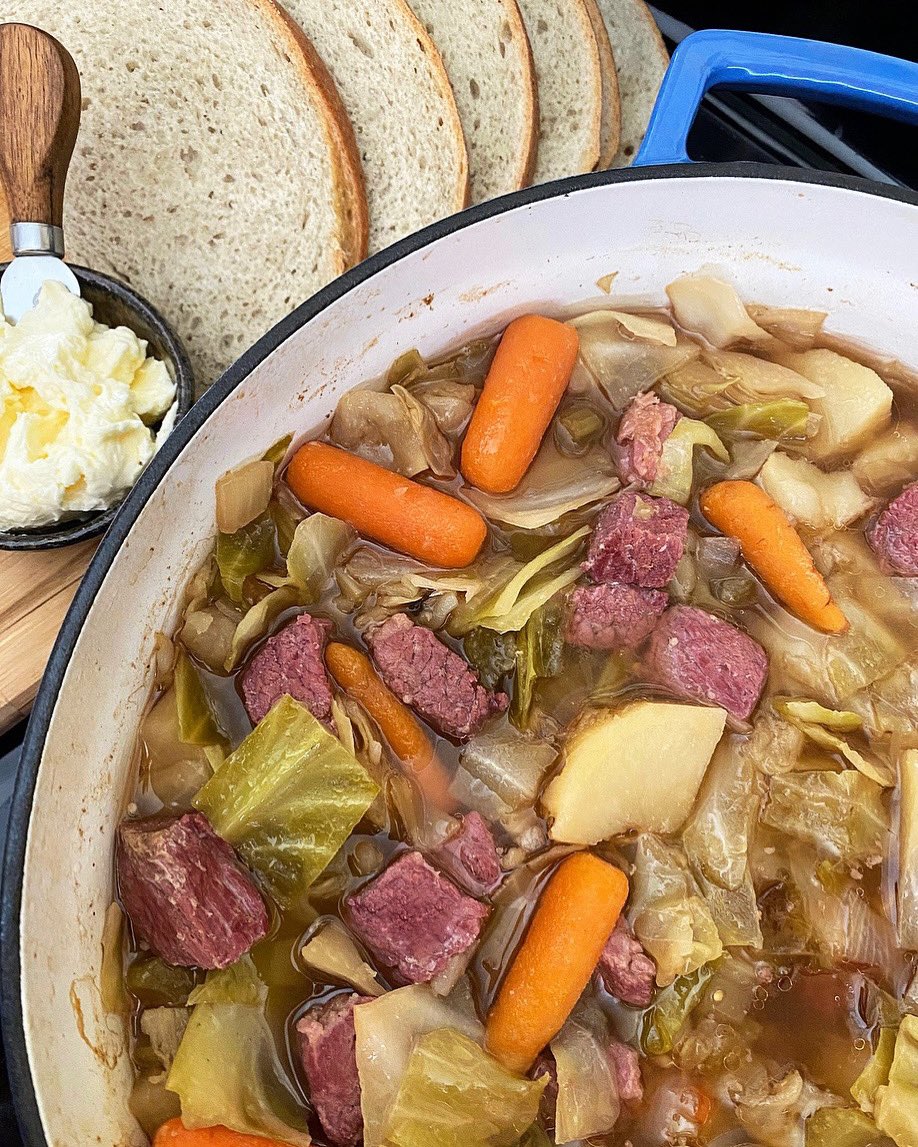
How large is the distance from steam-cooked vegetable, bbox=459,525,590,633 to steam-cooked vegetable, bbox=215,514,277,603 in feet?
1.22

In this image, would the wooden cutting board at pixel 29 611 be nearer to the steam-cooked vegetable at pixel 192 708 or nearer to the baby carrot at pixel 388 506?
the steam-cooked vegetable at pixel 192 708

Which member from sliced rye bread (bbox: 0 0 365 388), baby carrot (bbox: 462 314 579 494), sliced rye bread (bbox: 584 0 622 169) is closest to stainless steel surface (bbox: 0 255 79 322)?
sliced rye bread (bbox: 0 0 365 388)

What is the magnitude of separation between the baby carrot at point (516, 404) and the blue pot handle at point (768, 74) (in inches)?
15.0

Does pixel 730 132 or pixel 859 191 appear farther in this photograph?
pixel 730 132

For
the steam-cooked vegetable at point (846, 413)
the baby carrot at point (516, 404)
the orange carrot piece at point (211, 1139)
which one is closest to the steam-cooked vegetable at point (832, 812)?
the steam-cooked vegetable at point (846, 413)

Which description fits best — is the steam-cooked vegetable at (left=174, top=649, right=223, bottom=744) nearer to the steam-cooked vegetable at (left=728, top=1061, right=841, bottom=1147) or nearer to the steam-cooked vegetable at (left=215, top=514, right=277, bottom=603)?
the steam-cooked vegetable at (left=215, top=514, right=277, bottom=603)

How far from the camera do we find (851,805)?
178 cm

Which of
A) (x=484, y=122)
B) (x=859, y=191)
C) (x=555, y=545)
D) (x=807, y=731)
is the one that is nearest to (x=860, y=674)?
(x=807, y=731)

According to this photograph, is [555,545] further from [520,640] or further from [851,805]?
[851,805]

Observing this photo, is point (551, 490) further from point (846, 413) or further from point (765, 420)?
point (846, 413)

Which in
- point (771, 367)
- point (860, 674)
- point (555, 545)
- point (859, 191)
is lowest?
point (860, 674)

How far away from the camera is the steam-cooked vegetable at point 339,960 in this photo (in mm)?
1646

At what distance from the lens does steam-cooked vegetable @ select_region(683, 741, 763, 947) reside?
172cm

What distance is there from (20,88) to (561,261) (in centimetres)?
106
